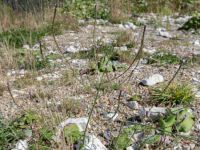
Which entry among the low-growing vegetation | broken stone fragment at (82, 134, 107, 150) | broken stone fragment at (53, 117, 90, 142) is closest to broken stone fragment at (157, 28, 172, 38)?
the low-growing vegetation

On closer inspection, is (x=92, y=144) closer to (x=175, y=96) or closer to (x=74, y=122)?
(x=74, y=122)

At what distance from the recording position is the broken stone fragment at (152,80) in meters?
4.00

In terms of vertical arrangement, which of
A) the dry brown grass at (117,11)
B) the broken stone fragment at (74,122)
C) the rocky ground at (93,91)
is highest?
the broken stone fragment at (74,122)

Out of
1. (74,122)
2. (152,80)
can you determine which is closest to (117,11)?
(152,80)

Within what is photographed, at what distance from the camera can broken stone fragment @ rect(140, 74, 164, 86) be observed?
13.1 ft

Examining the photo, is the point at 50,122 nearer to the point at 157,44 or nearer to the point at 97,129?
the point at 97,129

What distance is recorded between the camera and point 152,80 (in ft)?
13.3

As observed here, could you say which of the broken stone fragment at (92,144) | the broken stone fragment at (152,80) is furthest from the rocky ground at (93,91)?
the broken stone fragment at (92,144)

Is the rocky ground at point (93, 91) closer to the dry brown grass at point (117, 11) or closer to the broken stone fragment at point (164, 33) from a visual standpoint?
the broken stone fragment at point (164, 33)

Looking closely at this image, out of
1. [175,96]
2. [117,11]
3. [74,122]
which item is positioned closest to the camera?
[74,122]

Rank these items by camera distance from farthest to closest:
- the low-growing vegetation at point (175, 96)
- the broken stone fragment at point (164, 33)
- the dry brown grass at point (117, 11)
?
the dry brown grass at point (117, 11), the broken stone fragment at point (164, 33), the low-growing vegetation at point (175, 96)

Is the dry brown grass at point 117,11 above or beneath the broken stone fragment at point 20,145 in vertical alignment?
beneath

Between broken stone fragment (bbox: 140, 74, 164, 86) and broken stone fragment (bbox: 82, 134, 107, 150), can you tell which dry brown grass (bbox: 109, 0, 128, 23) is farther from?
broken stone fragment (bbox: 82, 134, 107, 150)

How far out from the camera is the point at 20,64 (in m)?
5.14
